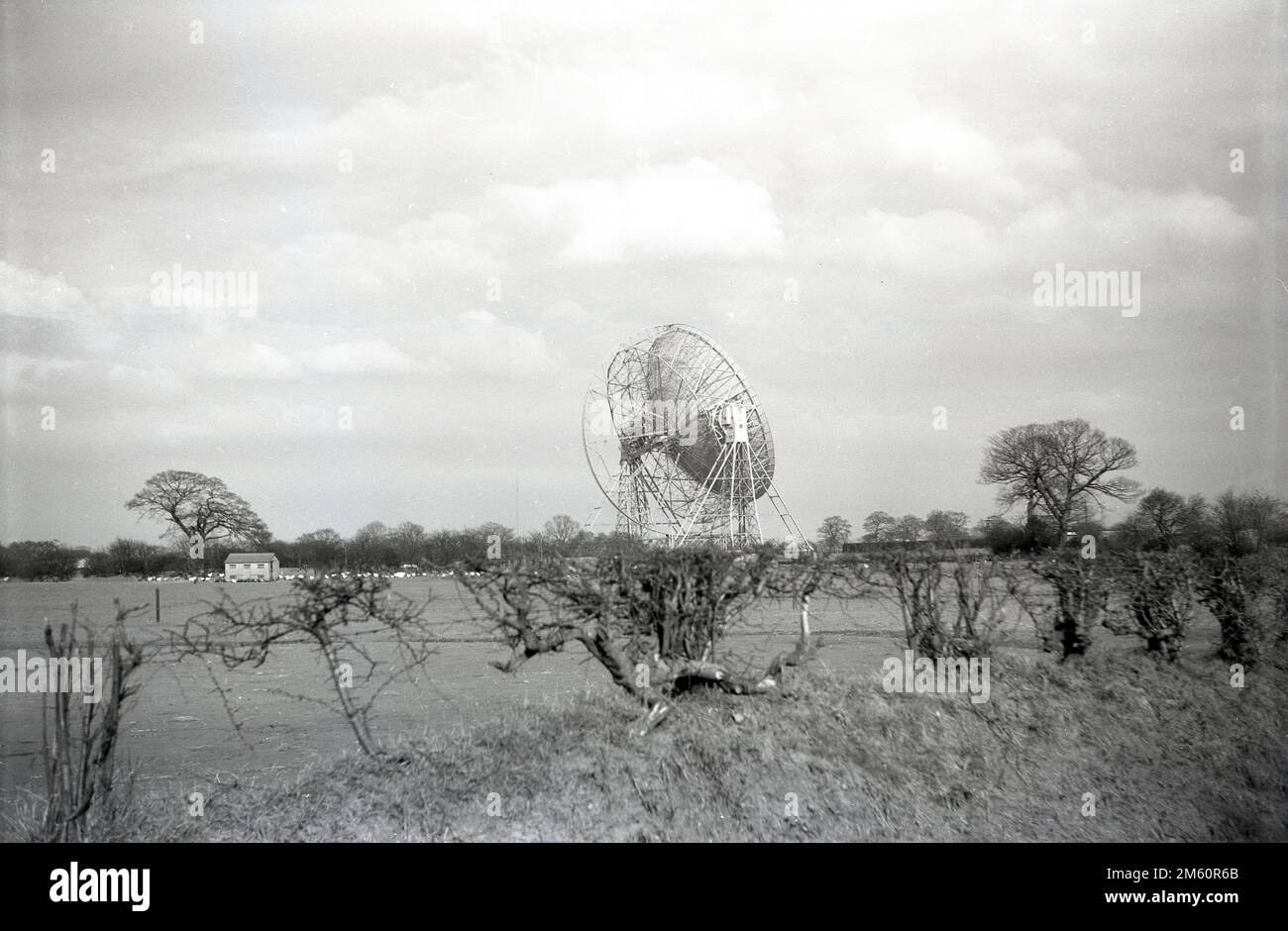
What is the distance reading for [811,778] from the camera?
9.43 meters

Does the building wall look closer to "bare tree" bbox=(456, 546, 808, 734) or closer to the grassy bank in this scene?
"bare tree" bbox=(456, 546, 808, 734)

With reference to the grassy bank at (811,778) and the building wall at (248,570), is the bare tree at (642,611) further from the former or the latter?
the building wall at (248,570)

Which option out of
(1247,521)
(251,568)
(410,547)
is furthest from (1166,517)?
(251,568)

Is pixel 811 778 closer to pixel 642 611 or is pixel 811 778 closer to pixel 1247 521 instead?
pixel 642 611

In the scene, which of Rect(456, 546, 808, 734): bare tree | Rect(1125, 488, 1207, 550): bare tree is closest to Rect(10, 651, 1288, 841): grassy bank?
Rect(456, 546, 808, 734): bare tree

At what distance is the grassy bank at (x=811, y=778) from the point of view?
27.1ft

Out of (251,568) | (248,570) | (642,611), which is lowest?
(248,570)

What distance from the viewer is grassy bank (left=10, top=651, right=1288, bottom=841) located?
8250 millimetres

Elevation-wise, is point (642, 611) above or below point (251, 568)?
above

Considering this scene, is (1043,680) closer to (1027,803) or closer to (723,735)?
(1027,803)

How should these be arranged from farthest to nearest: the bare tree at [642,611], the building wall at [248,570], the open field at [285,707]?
1. the building wall at [248,570]
2. the open field at [285,707]
3. the bare tree at [642,611]

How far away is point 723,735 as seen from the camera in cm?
970

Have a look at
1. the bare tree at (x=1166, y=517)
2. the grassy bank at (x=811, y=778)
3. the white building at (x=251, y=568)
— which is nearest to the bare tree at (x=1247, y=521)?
the bare tree at (x=1166, y=517)

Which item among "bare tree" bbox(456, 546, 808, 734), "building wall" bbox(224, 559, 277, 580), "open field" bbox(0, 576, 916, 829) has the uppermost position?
"bare tree" bbox(456, 546, 808, 734)
